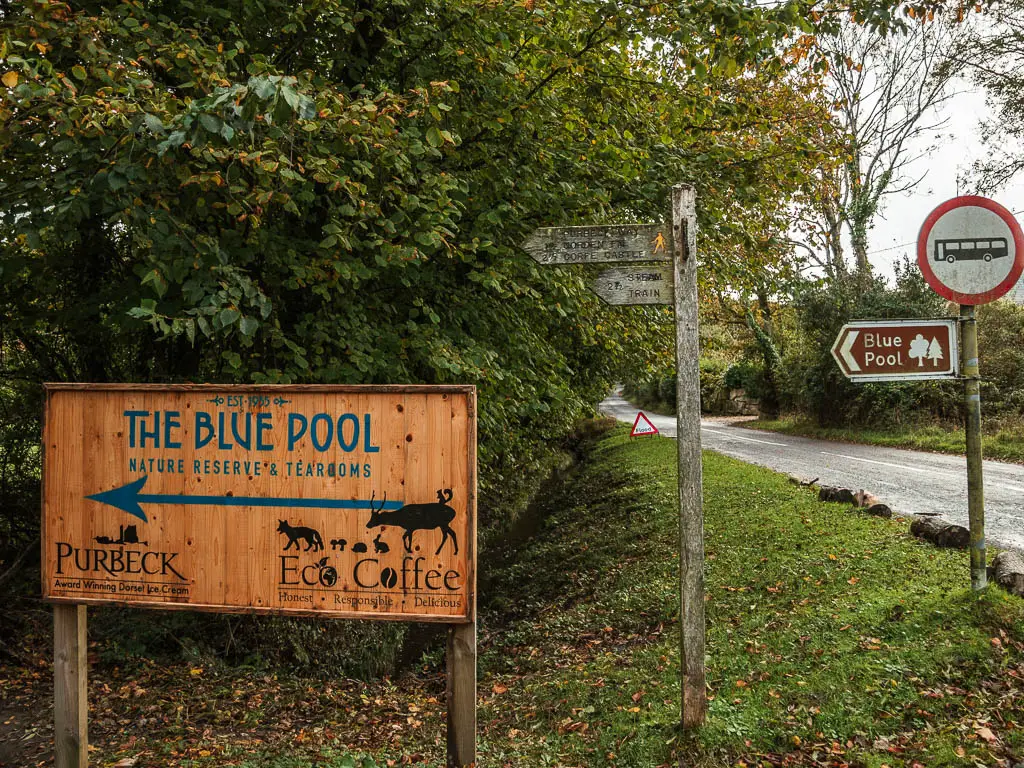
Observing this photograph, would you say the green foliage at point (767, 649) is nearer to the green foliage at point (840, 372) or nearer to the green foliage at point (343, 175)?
the green foliage at point (343, 175)

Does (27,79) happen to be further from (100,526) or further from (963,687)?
(963,687)

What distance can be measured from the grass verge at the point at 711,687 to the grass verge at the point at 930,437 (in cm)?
920

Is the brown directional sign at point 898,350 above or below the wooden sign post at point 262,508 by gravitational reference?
above

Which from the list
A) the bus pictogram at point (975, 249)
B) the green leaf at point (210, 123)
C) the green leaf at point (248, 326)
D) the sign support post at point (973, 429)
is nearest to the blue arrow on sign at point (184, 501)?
the green leaf at point (248, 326)

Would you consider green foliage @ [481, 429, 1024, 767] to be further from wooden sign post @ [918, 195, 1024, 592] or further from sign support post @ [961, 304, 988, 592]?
wooden sign post @ [918, 195, 1024, 592]

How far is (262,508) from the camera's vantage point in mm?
3654

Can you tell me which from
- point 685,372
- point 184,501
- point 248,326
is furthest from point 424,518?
point 685,372

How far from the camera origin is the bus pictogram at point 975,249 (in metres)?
4.66

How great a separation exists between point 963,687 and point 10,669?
6895 millimetres

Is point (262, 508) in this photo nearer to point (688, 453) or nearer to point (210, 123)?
point (210, 123)

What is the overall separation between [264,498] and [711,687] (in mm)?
3281

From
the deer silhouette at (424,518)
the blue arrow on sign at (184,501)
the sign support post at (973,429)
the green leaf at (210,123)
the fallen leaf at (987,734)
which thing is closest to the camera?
the green leaf at (210,123)

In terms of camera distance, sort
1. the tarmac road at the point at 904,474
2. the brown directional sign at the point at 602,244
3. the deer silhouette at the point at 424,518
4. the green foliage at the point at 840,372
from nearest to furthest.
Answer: the deer silhouette at the point at 424,518 → the brown directional sign at the point at 602,244 → the tarmac road at the point at 904,474 → the green foliage at the point at 840,372

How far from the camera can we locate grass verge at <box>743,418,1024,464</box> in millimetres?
15227
